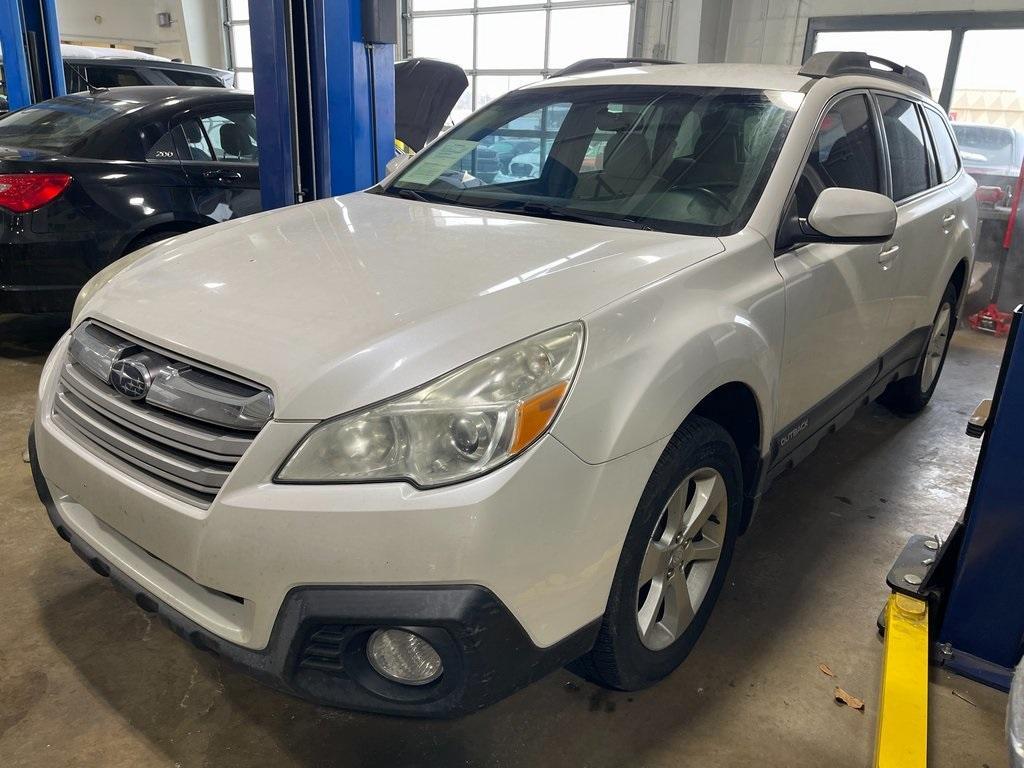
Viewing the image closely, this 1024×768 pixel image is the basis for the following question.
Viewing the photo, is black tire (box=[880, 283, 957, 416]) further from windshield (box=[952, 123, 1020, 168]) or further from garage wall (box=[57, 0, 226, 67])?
garage wall (box=[57, 0, 226, 67])

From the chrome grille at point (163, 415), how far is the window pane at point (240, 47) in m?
16.5

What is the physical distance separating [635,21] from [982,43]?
4096 millimetres

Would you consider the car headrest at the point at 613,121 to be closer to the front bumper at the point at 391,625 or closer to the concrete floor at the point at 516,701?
the concrete floor at the point at 516,701

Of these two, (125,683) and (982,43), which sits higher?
(982,43)

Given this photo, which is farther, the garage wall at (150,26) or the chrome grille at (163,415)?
the garage wall at (150,26)

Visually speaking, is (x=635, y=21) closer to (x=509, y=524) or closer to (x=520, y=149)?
(x=520, y=149)

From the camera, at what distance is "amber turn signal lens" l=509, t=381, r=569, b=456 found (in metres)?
1.26

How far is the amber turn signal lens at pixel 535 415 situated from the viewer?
4.13ft

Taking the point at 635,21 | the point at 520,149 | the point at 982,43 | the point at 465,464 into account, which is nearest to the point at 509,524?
the point at 465,464

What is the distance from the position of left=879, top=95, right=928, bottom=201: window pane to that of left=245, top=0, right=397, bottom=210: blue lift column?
2.04 m

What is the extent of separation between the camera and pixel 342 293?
1.54m

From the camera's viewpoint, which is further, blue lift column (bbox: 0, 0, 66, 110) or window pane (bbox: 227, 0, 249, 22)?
window pane (bbox: 227, 0, 249, 22)

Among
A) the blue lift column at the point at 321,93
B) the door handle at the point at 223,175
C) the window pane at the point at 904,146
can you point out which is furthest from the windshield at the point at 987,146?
the door handle at the point at 223,175

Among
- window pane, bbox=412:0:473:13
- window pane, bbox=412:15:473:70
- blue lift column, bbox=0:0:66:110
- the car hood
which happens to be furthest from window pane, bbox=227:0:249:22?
the car hood
